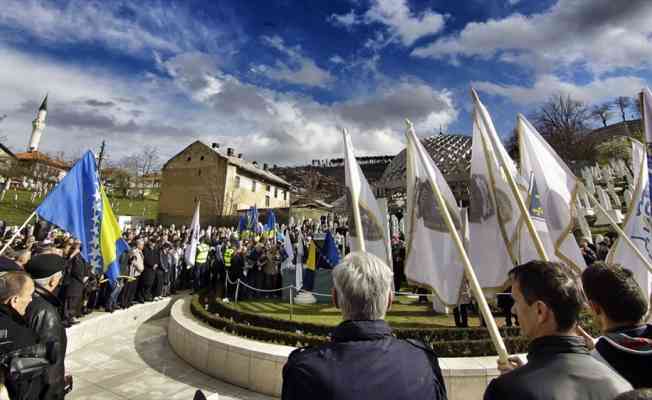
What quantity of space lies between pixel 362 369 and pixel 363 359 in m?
0.05

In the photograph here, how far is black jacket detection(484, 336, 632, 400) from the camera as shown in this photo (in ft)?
4.74

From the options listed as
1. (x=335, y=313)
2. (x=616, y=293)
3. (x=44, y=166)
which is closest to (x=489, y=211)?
(x=616, y=293)

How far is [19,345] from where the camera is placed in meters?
2.86

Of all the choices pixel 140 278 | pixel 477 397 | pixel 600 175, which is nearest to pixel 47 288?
pixel 477 397

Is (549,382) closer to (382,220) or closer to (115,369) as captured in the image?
(382,220)

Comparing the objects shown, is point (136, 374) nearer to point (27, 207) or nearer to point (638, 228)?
point (638, 228)

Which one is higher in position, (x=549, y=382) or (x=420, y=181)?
(x=420, y=181)

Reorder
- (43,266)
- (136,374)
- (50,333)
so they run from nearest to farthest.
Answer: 1. (50,333)
2. (43,266)
3. (136,374)

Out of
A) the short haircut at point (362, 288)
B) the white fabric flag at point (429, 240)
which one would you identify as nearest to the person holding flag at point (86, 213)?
the white fabric flag at point (429, 240)

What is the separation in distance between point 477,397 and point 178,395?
5411 mm

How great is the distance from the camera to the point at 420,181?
6.52 m

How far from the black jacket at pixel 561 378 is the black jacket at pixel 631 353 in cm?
57

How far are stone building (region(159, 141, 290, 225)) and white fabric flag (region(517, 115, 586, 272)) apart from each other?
37756 mm

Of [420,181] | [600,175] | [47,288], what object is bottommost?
[47,288]
